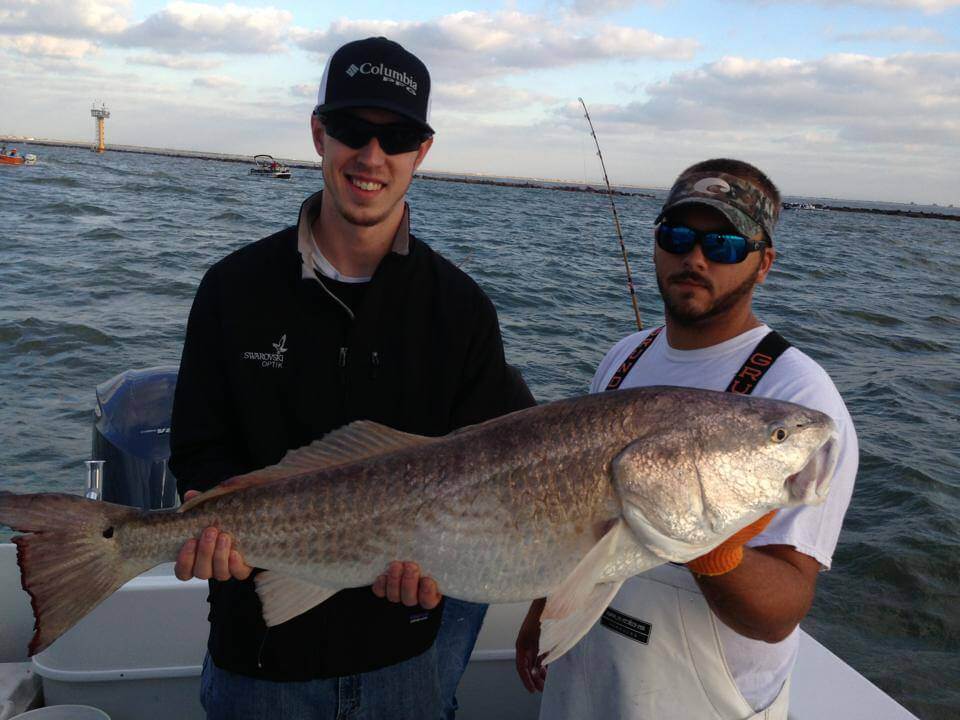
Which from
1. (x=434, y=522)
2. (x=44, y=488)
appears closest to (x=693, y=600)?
(x=434, y=522)

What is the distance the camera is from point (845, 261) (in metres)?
39.3

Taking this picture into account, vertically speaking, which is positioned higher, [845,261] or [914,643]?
[845,261]

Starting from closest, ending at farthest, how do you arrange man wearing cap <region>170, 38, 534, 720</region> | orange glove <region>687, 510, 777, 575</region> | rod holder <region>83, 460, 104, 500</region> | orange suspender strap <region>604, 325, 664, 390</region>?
orange glove <region>687, 510, 777, 575</region> < man wearing cap <region>170, 38, 534, 720</region> < orange suspender strap <region>604, 325, 664, 390</region> < rod holder <region>83, 460, 104, 500</region>

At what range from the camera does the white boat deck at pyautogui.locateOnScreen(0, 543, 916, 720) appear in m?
3.83

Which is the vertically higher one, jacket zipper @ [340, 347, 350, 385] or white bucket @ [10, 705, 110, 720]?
jacket zipper @ [340, 347, 350, 385]

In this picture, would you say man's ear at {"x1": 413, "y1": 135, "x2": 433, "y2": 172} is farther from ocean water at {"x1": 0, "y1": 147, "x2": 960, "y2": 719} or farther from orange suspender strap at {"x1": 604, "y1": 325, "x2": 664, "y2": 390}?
ocean water at {"x1": 0, "y1": 147, "x2": 960, "y2": 719}

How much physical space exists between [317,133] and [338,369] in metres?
1.03

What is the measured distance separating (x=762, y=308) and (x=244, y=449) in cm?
2141

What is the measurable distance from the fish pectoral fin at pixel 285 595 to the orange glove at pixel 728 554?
4.25 ft

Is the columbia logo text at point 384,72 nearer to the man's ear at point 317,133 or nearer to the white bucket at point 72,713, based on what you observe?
the man's ear at point 317,133

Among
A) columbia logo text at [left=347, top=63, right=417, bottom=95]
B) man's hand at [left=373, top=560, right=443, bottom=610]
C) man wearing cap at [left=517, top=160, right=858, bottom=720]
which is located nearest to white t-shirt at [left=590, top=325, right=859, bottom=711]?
man wearing cap at [left=517, top=160, right=858, bottom=720]

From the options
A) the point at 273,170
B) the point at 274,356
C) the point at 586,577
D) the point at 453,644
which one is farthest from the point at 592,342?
the point at 273,170

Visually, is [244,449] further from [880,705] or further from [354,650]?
[880,705]

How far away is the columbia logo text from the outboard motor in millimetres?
2992
